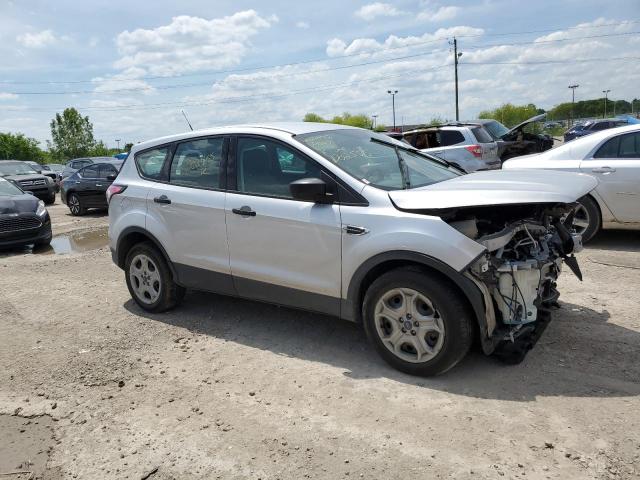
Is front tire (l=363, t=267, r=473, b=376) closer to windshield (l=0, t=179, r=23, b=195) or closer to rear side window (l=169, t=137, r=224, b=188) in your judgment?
rear side window (l=169, t=137, r=224, b=188)

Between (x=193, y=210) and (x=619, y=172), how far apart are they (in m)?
5.41

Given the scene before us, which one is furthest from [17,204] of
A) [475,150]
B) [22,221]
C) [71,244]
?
[475,150]

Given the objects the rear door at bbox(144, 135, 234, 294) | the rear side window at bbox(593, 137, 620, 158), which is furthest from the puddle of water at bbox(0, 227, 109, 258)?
the rear side window at bbox(593, 137, 620, 158)

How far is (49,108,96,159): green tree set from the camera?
73562 millimetres

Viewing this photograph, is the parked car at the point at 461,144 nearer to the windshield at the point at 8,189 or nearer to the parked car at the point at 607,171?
the parked car at the point at 607,171

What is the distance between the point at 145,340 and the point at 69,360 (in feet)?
2.11

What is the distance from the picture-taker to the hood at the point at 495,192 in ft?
11.7

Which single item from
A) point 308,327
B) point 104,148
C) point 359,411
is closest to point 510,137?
point 308,327

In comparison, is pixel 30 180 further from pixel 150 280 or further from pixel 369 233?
pixel 369 233

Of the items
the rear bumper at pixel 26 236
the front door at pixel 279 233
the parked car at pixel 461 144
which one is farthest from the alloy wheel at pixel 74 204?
the front door at pixel 279 233

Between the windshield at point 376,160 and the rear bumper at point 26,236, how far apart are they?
7915 millimetres

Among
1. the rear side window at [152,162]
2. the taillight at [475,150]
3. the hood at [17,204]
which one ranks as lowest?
the hood at [17,204]

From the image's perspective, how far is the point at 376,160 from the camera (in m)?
4.50

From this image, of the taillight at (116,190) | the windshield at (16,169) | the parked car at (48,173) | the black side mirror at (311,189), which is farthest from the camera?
the parked car at (48,173)
